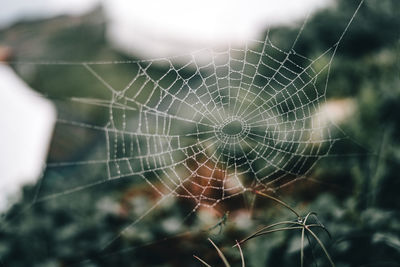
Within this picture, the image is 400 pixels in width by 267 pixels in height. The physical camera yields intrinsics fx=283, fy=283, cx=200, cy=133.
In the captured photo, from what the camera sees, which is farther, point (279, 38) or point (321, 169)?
point (279, 38)

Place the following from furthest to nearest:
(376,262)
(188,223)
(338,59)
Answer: (338,59), (188,223), (376,262)

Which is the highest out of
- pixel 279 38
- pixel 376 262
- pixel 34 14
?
pixel 279 38

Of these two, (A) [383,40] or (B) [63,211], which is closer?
(B) [63,211]

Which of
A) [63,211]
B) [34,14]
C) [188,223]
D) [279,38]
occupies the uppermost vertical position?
[279,38]

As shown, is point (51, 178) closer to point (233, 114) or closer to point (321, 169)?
point (233, 114)

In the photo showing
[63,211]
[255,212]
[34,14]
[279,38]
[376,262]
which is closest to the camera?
[376,262]

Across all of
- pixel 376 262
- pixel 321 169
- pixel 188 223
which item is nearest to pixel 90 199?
pixel 188 223

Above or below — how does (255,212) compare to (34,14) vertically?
below

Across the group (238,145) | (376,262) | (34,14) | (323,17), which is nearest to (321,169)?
(238,145)

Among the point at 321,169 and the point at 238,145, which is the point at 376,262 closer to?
the point at 321,169
